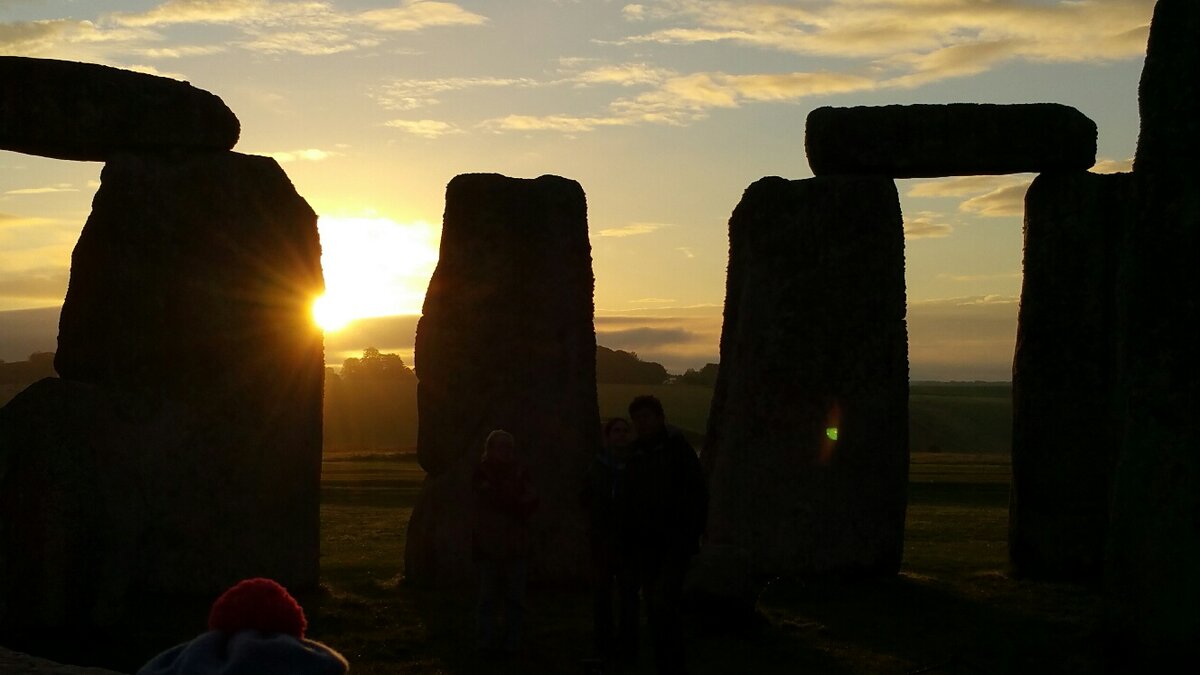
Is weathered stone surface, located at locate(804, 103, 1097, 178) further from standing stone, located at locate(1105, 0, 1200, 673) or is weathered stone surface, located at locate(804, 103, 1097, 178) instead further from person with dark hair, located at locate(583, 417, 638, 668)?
person with dark hair, located at locate(583, 417, 638, 668)

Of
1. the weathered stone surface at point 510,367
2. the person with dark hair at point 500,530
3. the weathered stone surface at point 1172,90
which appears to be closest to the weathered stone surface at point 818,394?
the weathered stone surface at point 510,367

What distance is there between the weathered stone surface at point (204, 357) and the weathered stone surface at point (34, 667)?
2.64m

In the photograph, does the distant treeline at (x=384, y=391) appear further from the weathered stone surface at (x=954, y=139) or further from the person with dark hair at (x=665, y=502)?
the person with dark hair at (x=665, y=502)

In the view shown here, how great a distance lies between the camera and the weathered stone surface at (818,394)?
47.3 ft

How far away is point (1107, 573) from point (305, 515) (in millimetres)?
7272

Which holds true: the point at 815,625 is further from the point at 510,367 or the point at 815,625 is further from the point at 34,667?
the point at 34,667

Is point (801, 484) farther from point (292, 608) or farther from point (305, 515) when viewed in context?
point (292, 608)

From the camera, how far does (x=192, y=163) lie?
13.6 m

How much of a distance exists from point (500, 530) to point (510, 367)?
3734mm

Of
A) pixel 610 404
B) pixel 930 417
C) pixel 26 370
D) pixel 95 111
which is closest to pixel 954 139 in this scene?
pixel 95 111

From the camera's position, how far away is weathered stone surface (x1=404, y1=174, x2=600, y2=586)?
46.1 feet


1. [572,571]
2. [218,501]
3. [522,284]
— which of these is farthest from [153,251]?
[572,571]

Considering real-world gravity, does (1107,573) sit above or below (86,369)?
below

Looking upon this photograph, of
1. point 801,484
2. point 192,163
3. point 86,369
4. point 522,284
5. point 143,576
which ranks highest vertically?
point 192,163
